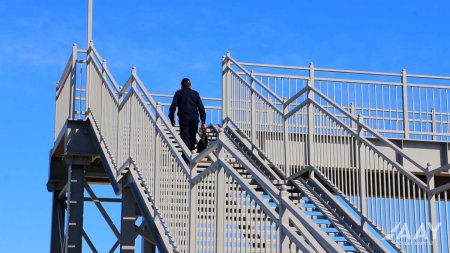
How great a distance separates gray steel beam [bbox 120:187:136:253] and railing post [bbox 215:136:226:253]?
16.0 feet

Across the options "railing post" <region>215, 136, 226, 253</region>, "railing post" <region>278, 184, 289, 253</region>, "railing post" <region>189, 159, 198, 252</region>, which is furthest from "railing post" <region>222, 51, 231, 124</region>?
"railing post" <region>278, 184, 289, 253</region>

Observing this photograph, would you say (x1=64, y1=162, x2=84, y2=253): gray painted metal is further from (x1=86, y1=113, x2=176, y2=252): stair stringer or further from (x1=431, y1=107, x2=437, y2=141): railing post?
(x1=431, y1=107, x2=437, y2=141): railing post

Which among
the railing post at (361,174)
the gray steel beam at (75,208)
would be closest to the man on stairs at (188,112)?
the railing post at (361,174)

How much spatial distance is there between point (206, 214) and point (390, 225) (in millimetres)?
3984

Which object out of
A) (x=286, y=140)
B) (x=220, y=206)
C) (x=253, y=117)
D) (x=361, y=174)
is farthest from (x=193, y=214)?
(x=253, y=117)

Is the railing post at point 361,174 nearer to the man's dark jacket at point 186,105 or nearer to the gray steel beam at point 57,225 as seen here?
the man's dark jacket at point 186,105

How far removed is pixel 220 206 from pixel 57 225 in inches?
543

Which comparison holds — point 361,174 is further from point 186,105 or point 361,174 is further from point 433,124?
point 433,124

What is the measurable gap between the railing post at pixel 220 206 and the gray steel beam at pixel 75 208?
915cm

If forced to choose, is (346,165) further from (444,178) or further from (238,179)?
(444,178)

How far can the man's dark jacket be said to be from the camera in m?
16.8

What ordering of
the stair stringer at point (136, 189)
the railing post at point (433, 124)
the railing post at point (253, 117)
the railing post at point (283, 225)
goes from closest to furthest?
the railing post at point (283, 225) < the stair stringer at point (136, 189) < the railing post at point (253, 117) < the railing post at point (433, 124)

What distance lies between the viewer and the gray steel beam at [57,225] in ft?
78.4

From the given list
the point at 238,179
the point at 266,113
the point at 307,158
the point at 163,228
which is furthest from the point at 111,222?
the point at 238,179
